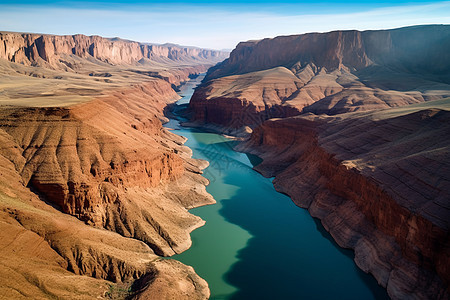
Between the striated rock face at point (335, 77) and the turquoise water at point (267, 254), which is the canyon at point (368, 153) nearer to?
the striated rock face at point (335, 77)

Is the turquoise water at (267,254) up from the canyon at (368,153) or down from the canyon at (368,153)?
down

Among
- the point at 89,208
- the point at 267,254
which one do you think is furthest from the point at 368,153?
the point at 89,208

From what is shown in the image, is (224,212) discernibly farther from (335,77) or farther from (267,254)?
(335,77)

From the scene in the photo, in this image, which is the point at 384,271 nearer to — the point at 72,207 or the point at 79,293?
the point at 79,293

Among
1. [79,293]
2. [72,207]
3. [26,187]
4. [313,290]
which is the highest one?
[26,187]

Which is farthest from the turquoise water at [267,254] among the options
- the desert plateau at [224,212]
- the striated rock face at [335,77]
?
the striated rock face at [335,77]

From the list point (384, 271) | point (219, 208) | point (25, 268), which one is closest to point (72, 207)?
point (25, 268)
